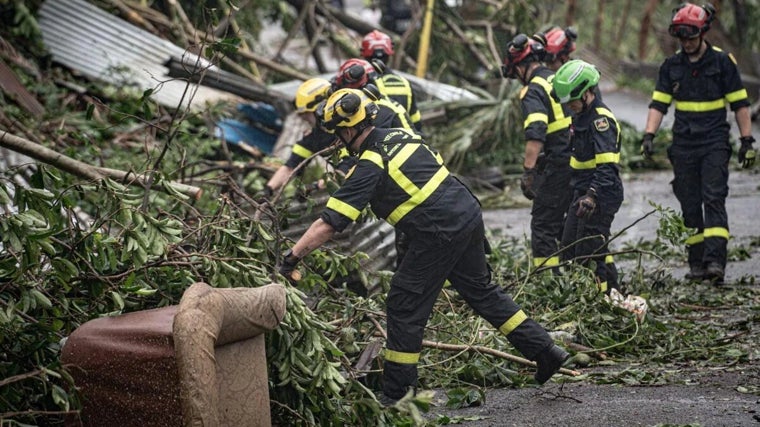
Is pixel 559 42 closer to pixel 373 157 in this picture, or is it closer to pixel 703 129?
pixel 703 129

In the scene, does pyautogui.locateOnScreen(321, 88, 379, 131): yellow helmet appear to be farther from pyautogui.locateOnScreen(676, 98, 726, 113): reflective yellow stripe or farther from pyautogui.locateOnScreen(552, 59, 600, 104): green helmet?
pyautogui.locateOnScreen(676, 98, 726, 113): reflective yellow stripe

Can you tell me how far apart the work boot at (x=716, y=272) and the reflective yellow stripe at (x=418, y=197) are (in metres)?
3.22

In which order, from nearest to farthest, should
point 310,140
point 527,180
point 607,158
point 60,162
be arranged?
point 60,162 → point 607,158 → point 310,140 → point 527,180

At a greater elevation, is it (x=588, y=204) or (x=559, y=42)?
(x=559, y=42)

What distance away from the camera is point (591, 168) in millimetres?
7082

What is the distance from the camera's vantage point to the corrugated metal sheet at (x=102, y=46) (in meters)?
11.2

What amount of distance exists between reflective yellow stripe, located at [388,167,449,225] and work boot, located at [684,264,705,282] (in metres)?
3.33

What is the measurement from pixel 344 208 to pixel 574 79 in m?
2.54

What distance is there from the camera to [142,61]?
11156 mm

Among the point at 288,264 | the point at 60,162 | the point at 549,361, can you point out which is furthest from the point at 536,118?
the point at 60,162

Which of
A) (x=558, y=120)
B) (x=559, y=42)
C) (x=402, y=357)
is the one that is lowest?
(x=402, y=357)

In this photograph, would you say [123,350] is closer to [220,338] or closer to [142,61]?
[220,338]

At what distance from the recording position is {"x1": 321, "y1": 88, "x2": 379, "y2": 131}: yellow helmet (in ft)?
16.4

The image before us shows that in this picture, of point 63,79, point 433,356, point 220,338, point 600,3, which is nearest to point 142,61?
point 63,79
